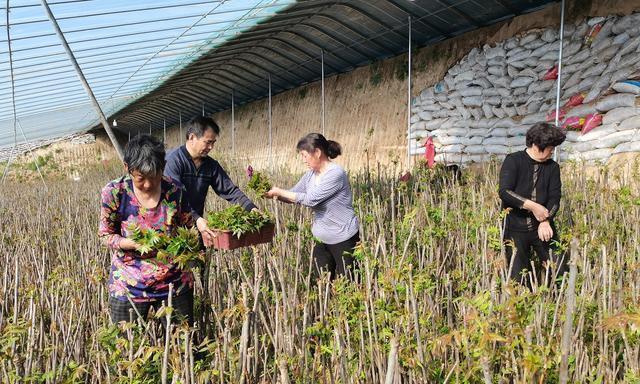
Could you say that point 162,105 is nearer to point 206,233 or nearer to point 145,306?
point 206,233

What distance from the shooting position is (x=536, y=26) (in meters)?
7.58

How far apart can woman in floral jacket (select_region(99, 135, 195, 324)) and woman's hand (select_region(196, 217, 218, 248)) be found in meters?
0.33

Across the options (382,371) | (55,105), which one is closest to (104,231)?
(382,371)

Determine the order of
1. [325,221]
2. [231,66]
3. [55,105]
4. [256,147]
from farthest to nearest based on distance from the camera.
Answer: [256,147]
[231,66]
[55,105]
[325,221]

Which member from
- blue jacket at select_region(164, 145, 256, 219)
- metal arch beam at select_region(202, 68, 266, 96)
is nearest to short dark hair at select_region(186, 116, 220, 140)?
blue jacket at select_region(164, 145, 256, 219)

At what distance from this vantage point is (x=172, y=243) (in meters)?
1.76

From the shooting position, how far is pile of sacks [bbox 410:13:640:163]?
6.00 metres

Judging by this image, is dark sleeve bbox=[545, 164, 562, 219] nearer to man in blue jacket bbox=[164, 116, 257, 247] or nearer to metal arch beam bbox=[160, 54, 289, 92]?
man in blue jacket bbox=[164, 116, 257, 247]

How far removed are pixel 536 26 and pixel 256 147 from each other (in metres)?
9.25

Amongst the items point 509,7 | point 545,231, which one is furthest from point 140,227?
point 509,7

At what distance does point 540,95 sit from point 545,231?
5108mm

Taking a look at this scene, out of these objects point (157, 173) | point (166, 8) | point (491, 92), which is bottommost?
point (157, 173)

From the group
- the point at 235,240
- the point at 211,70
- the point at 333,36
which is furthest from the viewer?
the point at 211,70

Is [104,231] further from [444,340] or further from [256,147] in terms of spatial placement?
[256,147]
